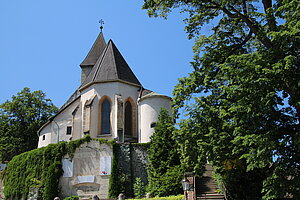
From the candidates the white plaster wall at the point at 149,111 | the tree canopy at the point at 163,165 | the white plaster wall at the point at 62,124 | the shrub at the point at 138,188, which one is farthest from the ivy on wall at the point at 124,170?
the white plaster wall at the point at 62,124

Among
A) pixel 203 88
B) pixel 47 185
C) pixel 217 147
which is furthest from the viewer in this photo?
pixel 47 185

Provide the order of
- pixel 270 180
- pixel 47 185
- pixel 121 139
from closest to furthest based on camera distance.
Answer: pixel 270 180 < pixel 47 185 < pixel 121 139

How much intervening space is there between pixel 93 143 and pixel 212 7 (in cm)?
1446

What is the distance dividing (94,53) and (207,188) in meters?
27.7

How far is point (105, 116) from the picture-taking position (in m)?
32.2

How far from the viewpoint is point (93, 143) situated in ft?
88.9

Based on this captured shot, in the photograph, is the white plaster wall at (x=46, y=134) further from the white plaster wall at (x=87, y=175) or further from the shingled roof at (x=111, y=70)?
the white plaster wall at (x=87, y=175)

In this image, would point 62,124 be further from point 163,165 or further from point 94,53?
point 163,165

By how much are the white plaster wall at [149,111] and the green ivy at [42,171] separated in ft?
14.6

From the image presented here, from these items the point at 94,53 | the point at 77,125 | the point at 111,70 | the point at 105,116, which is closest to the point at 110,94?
the point at 105,116

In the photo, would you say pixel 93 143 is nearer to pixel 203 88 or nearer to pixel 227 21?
pixel 203 88

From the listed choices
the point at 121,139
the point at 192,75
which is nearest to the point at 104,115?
the point at 121,139

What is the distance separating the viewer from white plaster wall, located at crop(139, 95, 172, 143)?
3025 cm

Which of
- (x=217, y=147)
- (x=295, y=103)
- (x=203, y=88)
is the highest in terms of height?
(x=203, y=88)
